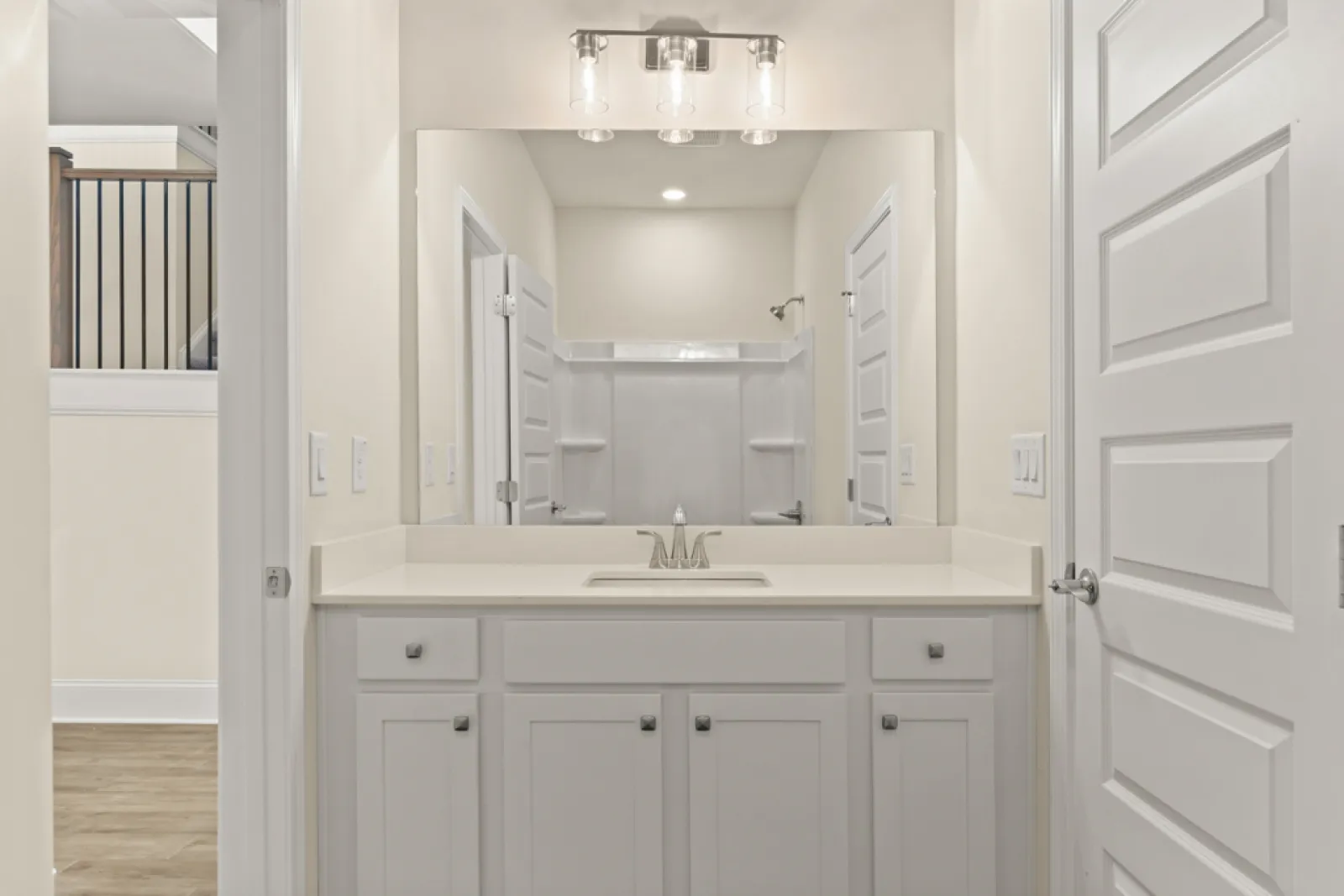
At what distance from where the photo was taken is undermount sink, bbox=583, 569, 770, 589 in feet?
7.62

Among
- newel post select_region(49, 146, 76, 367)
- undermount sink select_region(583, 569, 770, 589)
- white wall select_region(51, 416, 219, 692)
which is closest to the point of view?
undermount sink select_region(583, 569, 770, 589)

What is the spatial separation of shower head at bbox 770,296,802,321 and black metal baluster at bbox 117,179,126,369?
308 centimetres

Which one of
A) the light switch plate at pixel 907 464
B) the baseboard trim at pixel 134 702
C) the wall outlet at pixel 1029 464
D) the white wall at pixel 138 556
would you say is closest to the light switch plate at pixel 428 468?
the light switch plate at pixel 907 464

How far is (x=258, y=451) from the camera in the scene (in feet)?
5.94

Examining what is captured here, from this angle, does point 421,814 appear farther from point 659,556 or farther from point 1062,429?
point 1062,429

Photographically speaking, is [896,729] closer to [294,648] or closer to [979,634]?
[979,634]

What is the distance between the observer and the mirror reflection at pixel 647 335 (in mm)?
2545

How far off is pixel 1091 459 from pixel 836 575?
0.76 m

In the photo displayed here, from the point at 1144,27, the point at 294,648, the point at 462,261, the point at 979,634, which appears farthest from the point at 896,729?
the point at 462,261

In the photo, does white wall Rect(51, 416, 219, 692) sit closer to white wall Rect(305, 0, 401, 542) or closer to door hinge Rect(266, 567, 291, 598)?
white wall Rect(305, 0, 401, 542)

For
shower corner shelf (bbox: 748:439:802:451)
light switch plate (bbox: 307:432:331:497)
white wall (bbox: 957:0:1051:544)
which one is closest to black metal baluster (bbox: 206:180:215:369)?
light switch plate (bbox: 307:432:331:497)

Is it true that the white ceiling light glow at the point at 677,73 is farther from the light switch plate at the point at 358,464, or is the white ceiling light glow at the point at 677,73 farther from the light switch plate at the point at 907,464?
the light switch plate at the point at 358,464

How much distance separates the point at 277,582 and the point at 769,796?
107 centimetres

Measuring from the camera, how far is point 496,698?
196 centimetres
